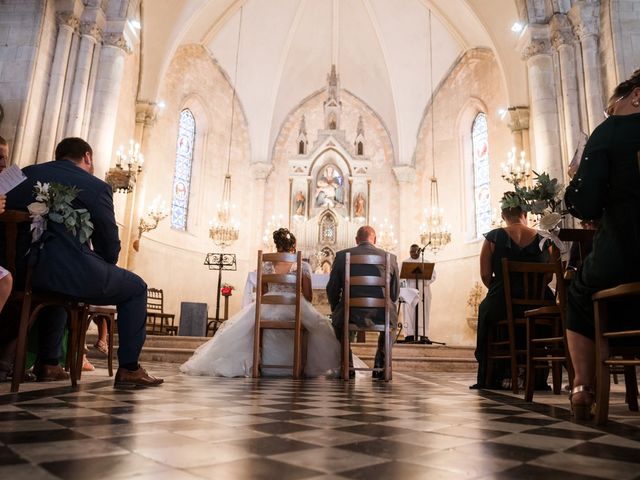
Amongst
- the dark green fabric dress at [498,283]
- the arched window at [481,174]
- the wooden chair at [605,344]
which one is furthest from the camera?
the arched window at [481,174]

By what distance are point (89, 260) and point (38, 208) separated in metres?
0.42

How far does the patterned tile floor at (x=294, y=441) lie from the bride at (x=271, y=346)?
8.61ft

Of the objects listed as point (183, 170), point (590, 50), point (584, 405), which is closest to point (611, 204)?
point (584, 405)

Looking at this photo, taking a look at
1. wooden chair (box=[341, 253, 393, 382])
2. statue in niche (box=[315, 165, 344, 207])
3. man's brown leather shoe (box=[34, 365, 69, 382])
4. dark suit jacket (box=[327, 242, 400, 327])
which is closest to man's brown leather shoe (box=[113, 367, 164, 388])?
man's brown leather shoe (box=[34, 365, 69, 382])

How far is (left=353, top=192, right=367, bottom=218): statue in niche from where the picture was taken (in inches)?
656

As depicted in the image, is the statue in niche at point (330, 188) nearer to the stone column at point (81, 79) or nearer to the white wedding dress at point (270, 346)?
the stone column at point (81, 79)

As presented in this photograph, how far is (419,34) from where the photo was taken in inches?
643

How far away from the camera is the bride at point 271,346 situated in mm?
5352

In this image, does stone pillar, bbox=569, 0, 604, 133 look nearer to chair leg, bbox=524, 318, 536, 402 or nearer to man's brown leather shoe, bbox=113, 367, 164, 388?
chair leg, bbox=524, 318, 536, 402

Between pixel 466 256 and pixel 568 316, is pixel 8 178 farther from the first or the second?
pixel 466 256

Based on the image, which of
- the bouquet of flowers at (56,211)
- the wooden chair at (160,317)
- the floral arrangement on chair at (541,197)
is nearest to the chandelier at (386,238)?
the wooden chair at (160,317)

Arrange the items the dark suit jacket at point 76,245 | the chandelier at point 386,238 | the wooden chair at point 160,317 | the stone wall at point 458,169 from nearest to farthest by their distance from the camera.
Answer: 1. the dark suit jacket at point 76,245
2. the wooden chair at point 160,317
3. the stone wall at point 458,169
4. the chandelier at point 386,238

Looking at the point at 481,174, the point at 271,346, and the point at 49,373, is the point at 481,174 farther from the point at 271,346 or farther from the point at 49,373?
the point at 49,373

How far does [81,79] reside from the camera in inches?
355
